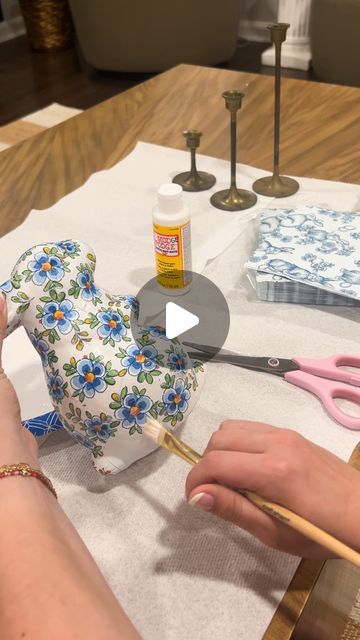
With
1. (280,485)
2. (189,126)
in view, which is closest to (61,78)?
(189,126)

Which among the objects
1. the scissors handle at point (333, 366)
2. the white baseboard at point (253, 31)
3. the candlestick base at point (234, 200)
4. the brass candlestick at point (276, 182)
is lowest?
the white baseboard at point (253, 31)

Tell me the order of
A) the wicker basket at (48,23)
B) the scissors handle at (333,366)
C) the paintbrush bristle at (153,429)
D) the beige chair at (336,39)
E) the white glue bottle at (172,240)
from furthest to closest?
the wicker basket at (48,23) → the beige chair at (336,39) → the white glue bottle at (172,240) → the scissors handle at (333,366) → the paintbrush bristle at (153,429)

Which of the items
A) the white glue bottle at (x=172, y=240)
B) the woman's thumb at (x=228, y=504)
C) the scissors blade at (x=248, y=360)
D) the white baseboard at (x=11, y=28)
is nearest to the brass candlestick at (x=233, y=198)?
the white glue bottle at (x=172, y=240)

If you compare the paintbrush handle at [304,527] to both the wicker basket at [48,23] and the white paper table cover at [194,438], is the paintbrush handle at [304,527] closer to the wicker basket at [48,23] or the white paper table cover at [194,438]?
the white paper table cover at [194,438]

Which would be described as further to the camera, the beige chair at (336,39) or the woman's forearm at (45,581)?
the beige chair at (336,39)

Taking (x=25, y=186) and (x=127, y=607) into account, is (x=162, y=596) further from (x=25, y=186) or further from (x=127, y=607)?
(x=25, y=186)

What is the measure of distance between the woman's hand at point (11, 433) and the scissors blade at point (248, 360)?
0.21 m

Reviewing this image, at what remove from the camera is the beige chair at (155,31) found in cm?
258

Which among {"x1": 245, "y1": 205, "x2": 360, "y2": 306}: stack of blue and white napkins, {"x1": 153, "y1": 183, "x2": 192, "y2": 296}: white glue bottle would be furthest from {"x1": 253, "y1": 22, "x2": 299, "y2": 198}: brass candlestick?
{"x1": 153, "y1": 183, "x2": 192, "y2": 296}: white glue bottle

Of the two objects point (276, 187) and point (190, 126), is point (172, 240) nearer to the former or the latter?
point (276, 187)

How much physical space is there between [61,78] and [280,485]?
302cm

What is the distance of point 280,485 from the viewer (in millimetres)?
428

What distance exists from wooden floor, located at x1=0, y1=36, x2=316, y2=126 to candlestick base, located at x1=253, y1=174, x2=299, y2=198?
1.91 metres

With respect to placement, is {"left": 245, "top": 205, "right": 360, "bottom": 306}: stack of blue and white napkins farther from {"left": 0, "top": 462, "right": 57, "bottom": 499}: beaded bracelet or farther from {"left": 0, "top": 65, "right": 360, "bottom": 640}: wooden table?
{"left": 0, "top": 462, "right": 57, "bottom": 499}: beaded bracelet
